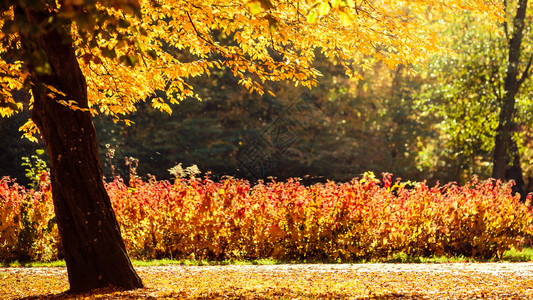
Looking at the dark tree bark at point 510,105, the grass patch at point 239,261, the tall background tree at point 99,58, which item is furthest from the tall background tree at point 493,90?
the tall background tree at point 99,58

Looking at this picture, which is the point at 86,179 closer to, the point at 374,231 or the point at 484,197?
the point at 374,231

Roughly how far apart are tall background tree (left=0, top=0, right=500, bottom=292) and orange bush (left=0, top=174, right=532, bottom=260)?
6.28ft

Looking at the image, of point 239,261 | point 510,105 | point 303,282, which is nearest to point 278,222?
point 239,261

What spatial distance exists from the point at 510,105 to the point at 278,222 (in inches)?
456

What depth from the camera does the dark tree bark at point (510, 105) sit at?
59.4ft

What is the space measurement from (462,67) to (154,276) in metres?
15.1

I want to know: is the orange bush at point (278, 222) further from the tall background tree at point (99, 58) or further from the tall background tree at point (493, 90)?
the tall background tree at point (493, 90)

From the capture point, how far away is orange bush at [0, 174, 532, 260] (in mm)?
9461

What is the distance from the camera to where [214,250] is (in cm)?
940

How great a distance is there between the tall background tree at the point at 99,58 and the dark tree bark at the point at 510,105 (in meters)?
10.4

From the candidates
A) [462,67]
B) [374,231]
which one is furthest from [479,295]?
[462,67]

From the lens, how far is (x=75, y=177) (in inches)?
232

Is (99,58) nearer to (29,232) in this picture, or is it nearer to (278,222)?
(278,222)

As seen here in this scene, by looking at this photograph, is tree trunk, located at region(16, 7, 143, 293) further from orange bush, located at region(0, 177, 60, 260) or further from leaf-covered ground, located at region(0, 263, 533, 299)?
orange bush, located at region(0, 177, 60, 260)
